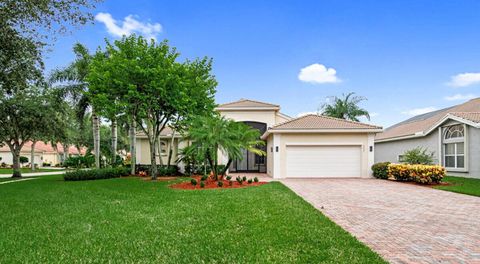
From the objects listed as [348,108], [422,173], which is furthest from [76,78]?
[348,108]

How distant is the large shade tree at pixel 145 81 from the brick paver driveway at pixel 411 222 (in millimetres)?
9176

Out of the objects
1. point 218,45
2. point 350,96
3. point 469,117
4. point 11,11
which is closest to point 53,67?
point 218,45

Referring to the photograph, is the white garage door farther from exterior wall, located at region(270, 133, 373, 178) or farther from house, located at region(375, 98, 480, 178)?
house, located at region(375, 98, 480, 178)

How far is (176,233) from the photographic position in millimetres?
5555

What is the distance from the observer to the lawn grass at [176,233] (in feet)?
14.4

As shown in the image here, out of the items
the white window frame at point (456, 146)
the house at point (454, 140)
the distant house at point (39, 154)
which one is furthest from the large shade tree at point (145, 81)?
the distant house at point (39, 154)

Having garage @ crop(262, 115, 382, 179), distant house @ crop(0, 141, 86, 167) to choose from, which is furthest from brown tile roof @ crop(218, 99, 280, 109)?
distant house @ crop(0, 141, 86, 167)

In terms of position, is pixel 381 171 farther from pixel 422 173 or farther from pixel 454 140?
pixel 454 140

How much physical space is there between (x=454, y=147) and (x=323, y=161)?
26.7 feet

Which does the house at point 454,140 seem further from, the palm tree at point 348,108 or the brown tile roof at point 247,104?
the palm tree at point 348,108

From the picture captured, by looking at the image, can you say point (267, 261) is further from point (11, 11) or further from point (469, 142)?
point (469, 142)

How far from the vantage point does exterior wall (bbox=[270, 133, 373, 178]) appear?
17594 mm

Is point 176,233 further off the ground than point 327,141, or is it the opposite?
point 327,141

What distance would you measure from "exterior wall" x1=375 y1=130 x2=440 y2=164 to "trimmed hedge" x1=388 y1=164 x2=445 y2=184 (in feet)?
17.8
